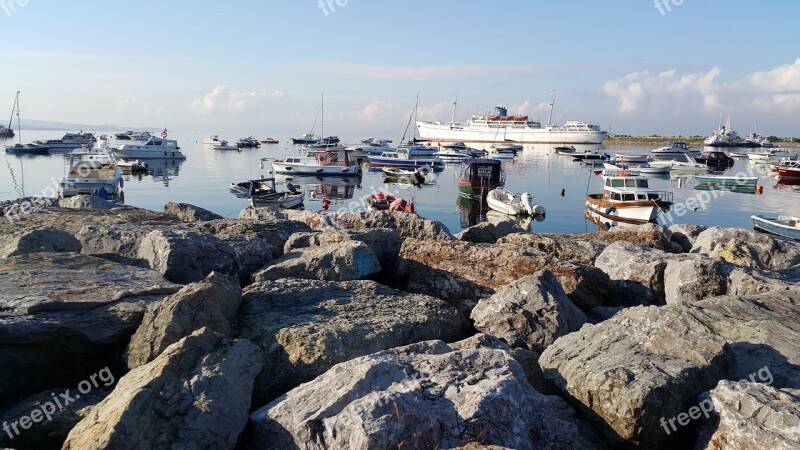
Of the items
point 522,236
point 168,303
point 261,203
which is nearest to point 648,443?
point 168,303

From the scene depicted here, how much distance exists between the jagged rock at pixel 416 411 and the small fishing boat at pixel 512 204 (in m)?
31.3

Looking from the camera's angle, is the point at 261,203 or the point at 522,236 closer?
the point at 522,236

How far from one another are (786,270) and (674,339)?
6.40m

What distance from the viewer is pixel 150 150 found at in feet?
244

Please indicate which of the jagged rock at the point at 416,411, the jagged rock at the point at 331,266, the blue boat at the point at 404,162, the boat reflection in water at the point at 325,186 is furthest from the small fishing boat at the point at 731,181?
the jagged rock at the point at 416,411

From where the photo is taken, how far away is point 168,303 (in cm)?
557

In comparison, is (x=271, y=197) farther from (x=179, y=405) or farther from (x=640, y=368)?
(x=640, y=368)

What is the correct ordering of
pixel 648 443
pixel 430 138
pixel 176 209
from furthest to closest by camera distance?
pixel 430 138
pixel 176 209
pixel 648 443

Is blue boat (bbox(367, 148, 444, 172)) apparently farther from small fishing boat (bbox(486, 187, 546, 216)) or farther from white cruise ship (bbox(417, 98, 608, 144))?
white cruise ship (bbox(417, 98, 608, 144))

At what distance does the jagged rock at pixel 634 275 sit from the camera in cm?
860

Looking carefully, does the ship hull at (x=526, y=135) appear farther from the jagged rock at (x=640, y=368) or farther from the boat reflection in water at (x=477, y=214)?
the jagged rock at (x=640, y=368)

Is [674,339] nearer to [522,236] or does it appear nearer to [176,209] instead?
[522,236]

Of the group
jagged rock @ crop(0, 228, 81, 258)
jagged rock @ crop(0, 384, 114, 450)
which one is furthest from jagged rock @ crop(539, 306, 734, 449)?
jagged rock @ crop(0, 228, 81, 258)

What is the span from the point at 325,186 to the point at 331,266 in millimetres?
45192
